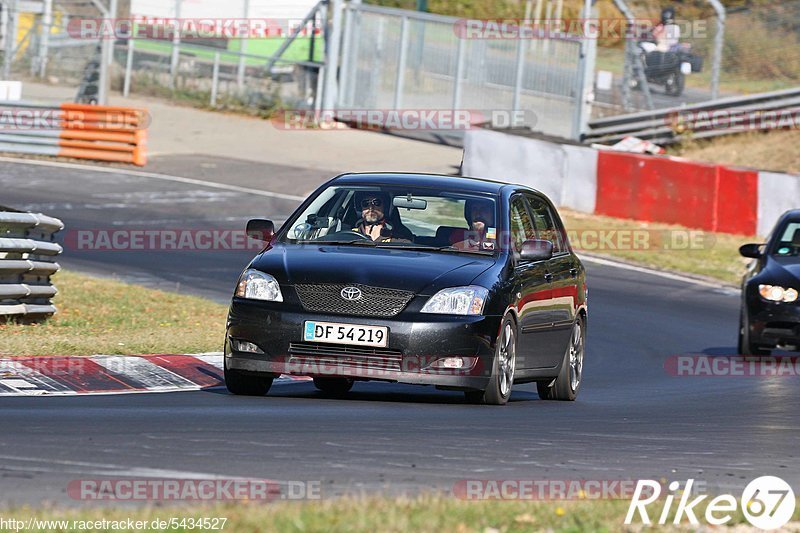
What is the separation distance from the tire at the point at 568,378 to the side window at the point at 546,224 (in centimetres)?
61

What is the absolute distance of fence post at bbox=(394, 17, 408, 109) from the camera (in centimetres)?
3478

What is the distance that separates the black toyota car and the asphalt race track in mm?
252

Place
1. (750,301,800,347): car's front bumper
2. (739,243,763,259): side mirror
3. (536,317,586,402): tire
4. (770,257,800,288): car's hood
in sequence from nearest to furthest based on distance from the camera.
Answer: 1. (536,317,586,402): tire
2. (750,301,800,347): car's front bumper
3. (770,257,800,288): car's hood
4. (739,243,763,259): side mirror

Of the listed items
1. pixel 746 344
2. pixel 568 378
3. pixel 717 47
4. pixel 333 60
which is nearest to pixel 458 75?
pixel 333 60

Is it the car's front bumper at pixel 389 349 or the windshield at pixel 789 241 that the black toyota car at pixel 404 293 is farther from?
the windshield at pixel 789 241

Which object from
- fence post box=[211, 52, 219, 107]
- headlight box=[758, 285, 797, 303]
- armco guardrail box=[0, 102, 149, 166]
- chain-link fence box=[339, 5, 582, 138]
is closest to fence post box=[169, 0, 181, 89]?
fence post box=[211, 52, 219, 107]

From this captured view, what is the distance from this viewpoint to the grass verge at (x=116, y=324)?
1157 centimetres

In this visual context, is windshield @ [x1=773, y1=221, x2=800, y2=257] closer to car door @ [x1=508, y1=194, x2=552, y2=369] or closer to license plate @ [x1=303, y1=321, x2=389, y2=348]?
car door @ [x1=508, y1=194, x2=552, y2=369]

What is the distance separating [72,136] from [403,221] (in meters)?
20.1

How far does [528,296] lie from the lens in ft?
33.8

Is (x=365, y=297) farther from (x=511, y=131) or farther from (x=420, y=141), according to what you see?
(x=420, y=141)

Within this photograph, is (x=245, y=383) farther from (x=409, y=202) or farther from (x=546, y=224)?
(x=546, y=224)

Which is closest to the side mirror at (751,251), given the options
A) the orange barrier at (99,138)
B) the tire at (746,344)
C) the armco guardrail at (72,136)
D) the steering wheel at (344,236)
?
the tire at (746,344)

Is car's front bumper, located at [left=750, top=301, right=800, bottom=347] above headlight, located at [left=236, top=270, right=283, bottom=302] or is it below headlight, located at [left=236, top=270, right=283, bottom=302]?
below
